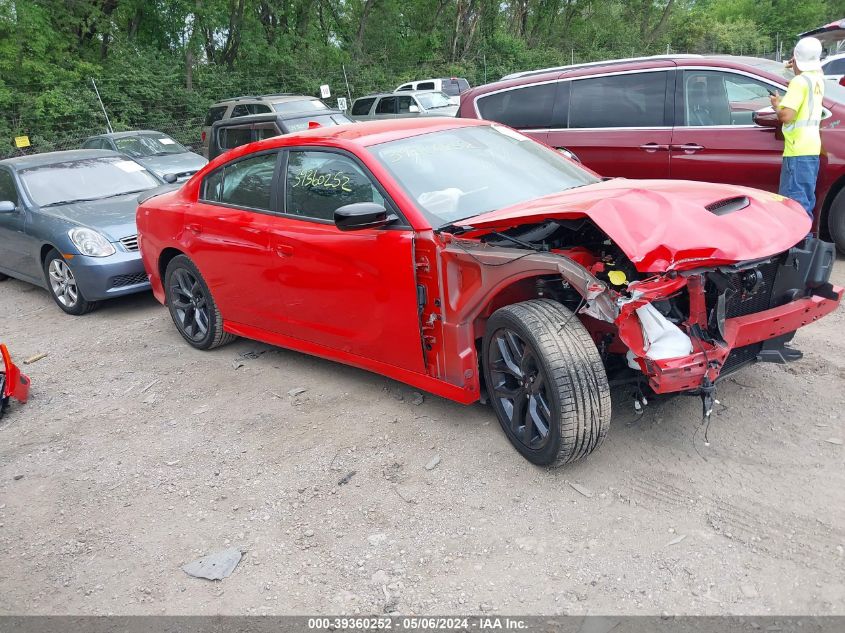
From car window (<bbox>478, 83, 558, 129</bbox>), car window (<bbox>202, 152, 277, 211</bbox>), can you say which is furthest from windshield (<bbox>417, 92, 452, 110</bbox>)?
car window (<bbox>202, 152, 277, 211</bbox>)

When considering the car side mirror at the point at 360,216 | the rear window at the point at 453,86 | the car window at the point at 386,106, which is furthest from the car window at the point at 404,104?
the car side mirror at the point at 360,216

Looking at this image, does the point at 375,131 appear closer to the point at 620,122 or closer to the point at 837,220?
the point at 620,122

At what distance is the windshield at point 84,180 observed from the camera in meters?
7.90

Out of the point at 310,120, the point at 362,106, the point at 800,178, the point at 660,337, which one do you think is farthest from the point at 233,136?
the point at 660,337

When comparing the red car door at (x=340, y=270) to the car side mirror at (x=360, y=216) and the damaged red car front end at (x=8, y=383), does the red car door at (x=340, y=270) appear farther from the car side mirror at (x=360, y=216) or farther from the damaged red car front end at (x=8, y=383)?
the damaged red car front end at (x=8, y=383)

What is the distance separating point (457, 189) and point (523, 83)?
4.58m

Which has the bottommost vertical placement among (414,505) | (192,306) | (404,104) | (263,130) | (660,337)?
(414,505)

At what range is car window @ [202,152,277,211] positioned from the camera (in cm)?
482

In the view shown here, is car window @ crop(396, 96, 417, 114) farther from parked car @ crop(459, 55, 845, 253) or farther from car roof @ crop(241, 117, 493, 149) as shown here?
car roof @ crop(241, 117, 493, 149)

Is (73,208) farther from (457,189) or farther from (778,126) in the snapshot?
(778,126)

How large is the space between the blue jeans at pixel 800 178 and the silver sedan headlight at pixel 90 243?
6041mm

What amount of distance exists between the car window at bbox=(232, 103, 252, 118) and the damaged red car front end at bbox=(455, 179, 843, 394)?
14.8 m

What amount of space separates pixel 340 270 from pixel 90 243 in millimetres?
3964

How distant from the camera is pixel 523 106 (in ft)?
26.6
